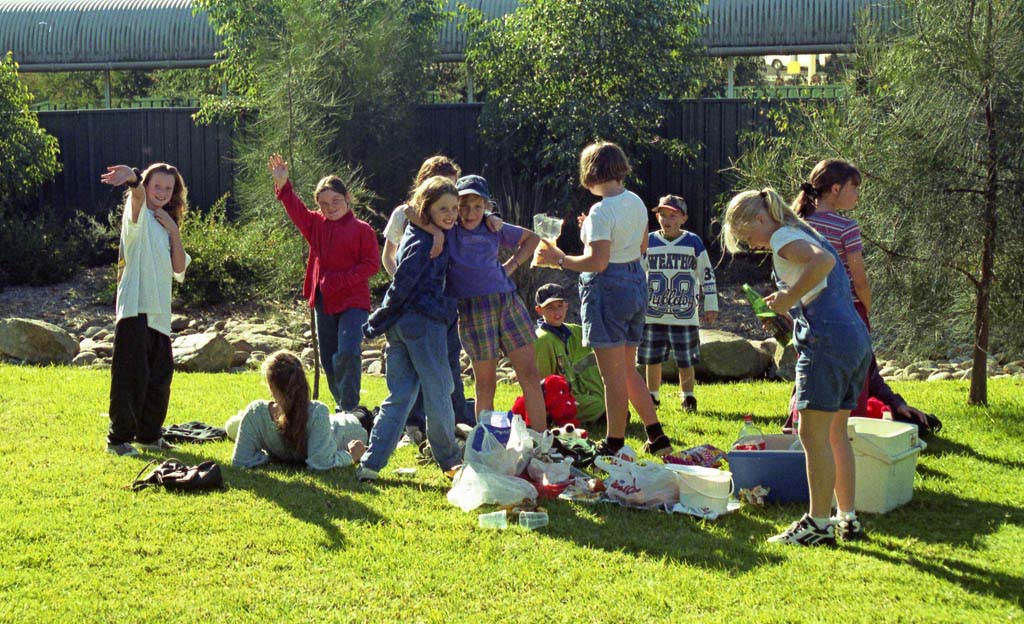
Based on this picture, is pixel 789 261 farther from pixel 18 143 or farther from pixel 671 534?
pixel 18 143

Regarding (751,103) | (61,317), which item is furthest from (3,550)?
(751,103)

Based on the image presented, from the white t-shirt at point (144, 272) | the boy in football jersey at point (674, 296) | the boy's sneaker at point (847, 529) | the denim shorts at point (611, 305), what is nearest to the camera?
the boy's sneaker at point (847, 529)

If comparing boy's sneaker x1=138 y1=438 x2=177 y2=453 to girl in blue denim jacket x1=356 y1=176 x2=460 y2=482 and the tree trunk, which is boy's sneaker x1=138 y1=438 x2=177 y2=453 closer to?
girl in blue denim jacket x1=356 y1=176 x2=460 y2=482

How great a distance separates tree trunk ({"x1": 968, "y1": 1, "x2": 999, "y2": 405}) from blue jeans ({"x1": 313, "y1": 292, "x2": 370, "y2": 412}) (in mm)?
Answer: 4214

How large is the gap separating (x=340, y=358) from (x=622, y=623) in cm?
374

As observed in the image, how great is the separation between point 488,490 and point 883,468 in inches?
71.3

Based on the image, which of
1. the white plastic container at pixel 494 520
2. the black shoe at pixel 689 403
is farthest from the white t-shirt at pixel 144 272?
the black shoe at pixel 689 403

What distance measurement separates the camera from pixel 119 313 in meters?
6.51

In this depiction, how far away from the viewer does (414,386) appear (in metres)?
5.83

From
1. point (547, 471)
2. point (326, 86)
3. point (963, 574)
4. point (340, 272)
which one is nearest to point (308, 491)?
point (547, 471)

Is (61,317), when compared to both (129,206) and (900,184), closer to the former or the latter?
(129,206)

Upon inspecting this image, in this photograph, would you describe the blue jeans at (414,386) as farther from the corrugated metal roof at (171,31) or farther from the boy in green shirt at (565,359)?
the corrugated metal roof at (171,31)

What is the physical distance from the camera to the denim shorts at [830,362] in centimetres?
467

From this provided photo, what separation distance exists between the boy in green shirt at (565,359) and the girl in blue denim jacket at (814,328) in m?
2.56
